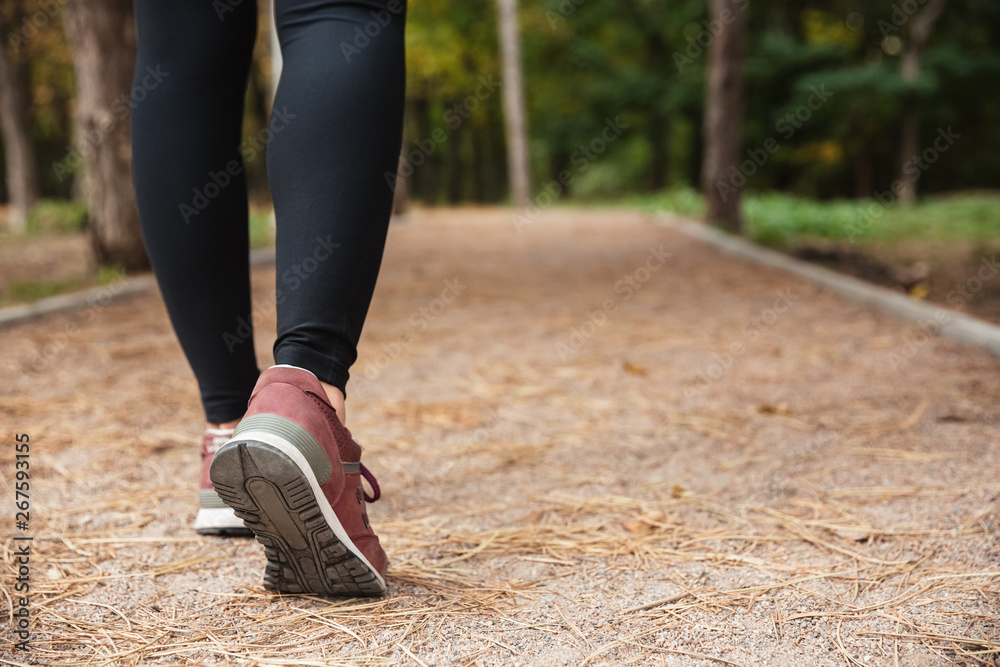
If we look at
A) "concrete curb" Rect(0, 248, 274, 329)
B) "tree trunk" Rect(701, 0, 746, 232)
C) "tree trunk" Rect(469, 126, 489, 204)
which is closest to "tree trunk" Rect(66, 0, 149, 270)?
"concrete curb" Rect(0, 248, 274, 329)

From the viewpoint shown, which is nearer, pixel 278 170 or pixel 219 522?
pixel 278 170

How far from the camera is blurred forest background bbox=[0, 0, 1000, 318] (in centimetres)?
1245

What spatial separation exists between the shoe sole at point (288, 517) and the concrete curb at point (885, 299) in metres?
2.29

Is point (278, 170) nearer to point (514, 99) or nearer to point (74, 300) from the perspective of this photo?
point (74, 300)

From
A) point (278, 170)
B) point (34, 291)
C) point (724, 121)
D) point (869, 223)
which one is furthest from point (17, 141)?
point (278, 170)

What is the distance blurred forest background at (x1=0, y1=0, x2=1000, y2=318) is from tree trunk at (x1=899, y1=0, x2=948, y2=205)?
4cm

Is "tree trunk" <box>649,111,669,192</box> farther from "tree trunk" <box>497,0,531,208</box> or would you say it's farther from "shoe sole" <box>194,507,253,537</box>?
"shoe sole" <box>194,507,253,537</box>

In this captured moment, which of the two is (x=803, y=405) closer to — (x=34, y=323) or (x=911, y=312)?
(x=911, y=312)

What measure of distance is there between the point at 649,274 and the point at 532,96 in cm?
1859

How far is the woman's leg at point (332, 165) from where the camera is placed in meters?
0.98

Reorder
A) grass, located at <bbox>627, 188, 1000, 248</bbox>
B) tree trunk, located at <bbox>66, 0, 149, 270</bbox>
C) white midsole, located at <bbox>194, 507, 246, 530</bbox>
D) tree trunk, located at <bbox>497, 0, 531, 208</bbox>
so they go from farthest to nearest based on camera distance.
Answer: tree trunk, located at <bbox>497, 0, 531, 208</bbox> < grass, located at <bbox>627, 188, 1000, 248</bbox> < tree trunk, located at <bbox>66, 0, 149, 270</bbox> < white midsole, located at <bbox>194, 507, 246, 530</bbox>

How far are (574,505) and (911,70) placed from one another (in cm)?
1663

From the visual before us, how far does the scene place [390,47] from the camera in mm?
1074

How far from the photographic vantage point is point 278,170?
1052mm
